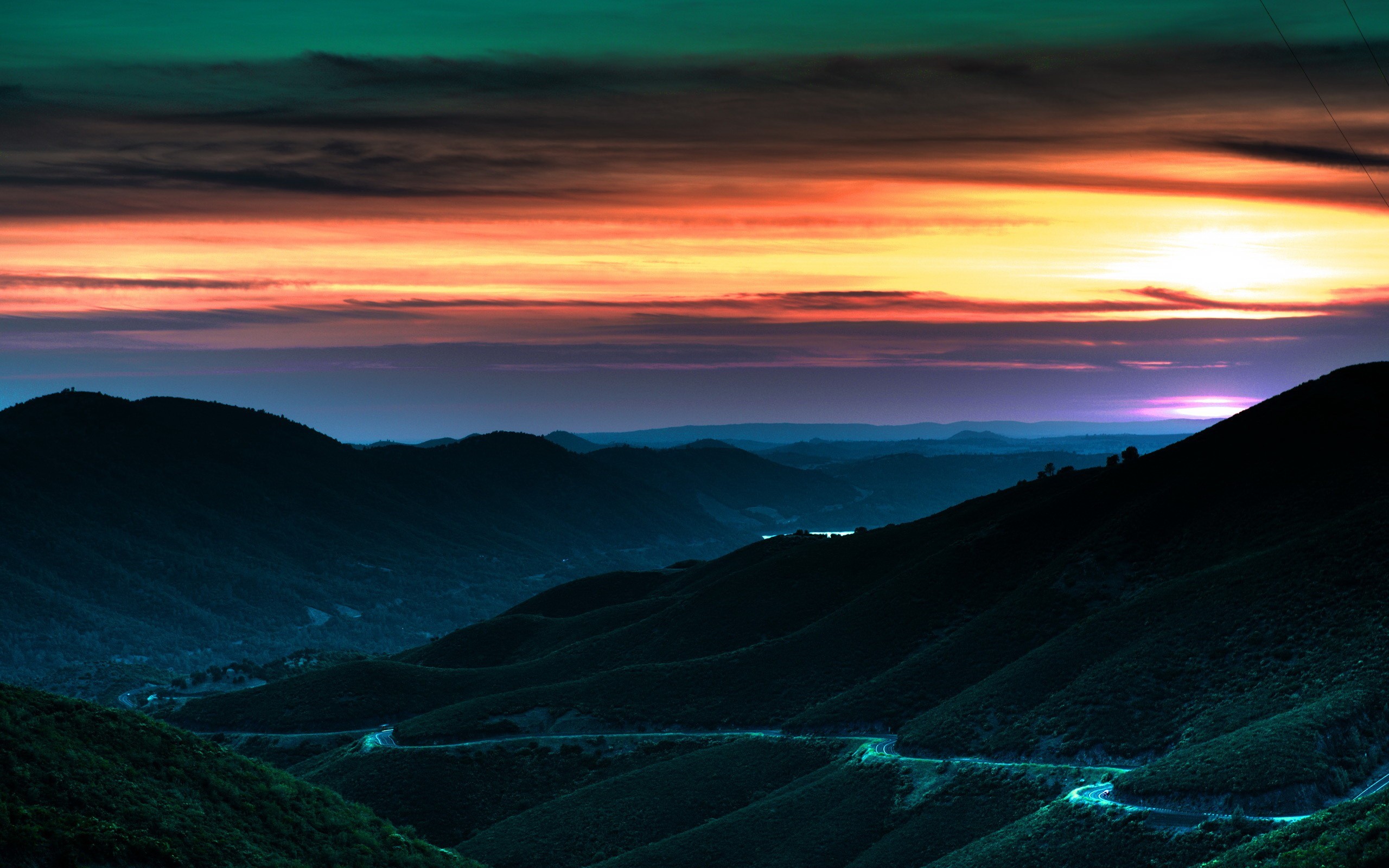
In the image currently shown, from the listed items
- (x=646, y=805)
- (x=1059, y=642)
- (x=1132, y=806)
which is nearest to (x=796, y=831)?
(x=646, y=805)

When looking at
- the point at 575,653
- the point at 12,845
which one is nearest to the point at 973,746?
the point at 12,845

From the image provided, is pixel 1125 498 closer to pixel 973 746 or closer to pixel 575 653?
pixel 973 746

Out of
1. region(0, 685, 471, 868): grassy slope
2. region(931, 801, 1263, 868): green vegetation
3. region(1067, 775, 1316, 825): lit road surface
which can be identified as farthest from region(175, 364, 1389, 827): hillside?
region(0, 685, 471, 868): grassy slope

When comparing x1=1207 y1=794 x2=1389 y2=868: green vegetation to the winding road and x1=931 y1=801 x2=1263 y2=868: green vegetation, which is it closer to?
x1=931 y1=801 x2=1263 y2=868: green vegetation

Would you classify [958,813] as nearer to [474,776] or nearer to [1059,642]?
[1059,642]

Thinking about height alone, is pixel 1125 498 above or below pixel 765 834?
above

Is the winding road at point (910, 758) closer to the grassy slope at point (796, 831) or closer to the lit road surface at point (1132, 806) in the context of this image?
the lit road surface at point (1132, 806)
